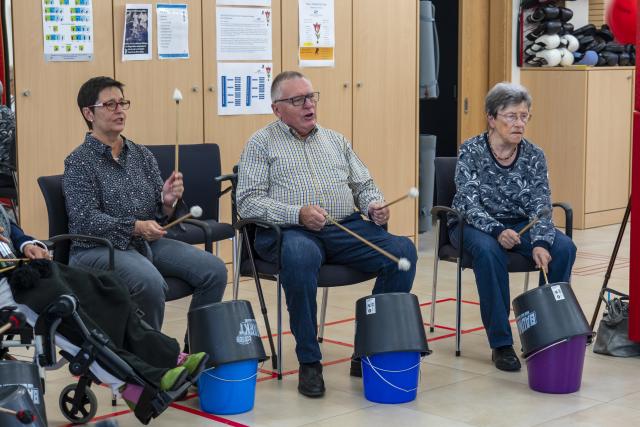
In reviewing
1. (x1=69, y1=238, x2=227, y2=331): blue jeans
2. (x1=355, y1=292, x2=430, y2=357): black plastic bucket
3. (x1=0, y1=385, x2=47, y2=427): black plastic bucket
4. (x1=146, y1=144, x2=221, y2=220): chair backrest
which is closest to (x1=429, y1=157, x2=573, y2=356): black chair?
(x1=355, y1=292, x2=430, y2=357): black plastic bucket

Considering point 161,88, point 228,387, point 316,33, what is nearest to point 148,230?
point 228,387

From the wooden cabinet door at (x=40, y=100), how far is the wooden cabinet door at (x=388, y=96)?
168 centimetres

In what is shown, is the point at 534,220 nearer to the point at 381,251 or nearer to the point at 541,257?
the point at 541,257

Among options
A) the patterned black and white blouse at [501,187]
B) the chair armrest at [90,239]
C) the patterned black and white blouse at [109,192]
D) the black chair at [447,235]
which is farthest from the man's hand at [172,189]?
the patterned black and white blouse at [501,187]

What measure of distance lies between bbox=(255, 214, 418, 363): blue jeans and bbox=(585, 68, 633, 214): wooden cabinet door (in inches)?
162

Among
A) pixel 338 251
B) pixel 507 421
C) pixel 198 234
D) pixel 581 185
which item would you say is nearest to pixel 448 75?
pixel 581 185

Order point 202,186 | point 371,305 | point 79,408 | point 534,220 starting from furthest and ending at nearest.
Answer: point 202,186 → point 534,220 → point 371,305 → point 79,408

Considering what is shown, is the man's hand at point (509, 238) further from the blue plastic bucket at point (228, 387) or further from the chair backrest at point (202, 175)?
→ the chair backrest at point (202, 175)

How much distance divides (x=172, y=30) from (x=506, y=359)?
2559mm

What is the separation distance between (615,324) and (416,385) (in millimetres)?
1034

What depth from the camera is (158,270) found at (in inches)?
159

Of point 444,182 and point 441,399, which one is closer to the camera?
point 441,399

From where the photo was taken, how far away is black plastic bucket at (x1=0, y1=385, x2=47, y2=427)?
117 inches

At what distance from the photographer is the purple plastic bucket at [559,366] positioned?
389 cm
